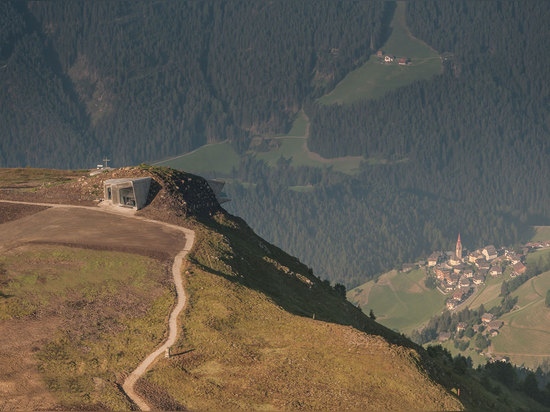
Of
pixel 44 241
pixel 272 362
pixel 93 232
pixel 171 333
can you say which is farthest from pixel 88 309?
pixel 93 232

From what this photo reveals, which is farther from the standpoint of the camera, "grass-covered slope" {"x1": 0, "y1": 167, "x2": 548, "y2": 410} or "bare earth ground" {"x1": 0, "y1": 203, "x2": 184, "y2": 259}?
"bare earth ground" {"x1": 0, "y1": 203, "x2": 184, "y2": 259}

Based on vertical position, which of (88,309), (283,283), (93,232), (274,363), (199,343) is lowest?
(283,283)

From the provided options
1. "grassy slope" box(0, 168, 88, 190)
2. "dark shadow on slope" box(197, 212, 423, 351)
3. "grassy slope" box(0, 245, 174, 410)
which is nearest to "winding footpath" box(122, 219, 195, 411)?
"grassy slope" box(0, 245, 174, 410)

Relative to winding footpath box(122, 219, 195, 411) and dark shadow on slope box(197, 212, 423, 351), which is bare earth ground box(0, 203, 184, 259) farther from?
dark shadow on slope box(197, 212, 423, 351)

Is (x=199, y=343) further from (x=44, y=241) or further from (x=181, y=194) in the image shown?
(x=181, y=194)

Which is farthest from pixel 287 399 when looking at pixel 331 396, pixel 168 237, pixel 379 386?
pixel 168 237
